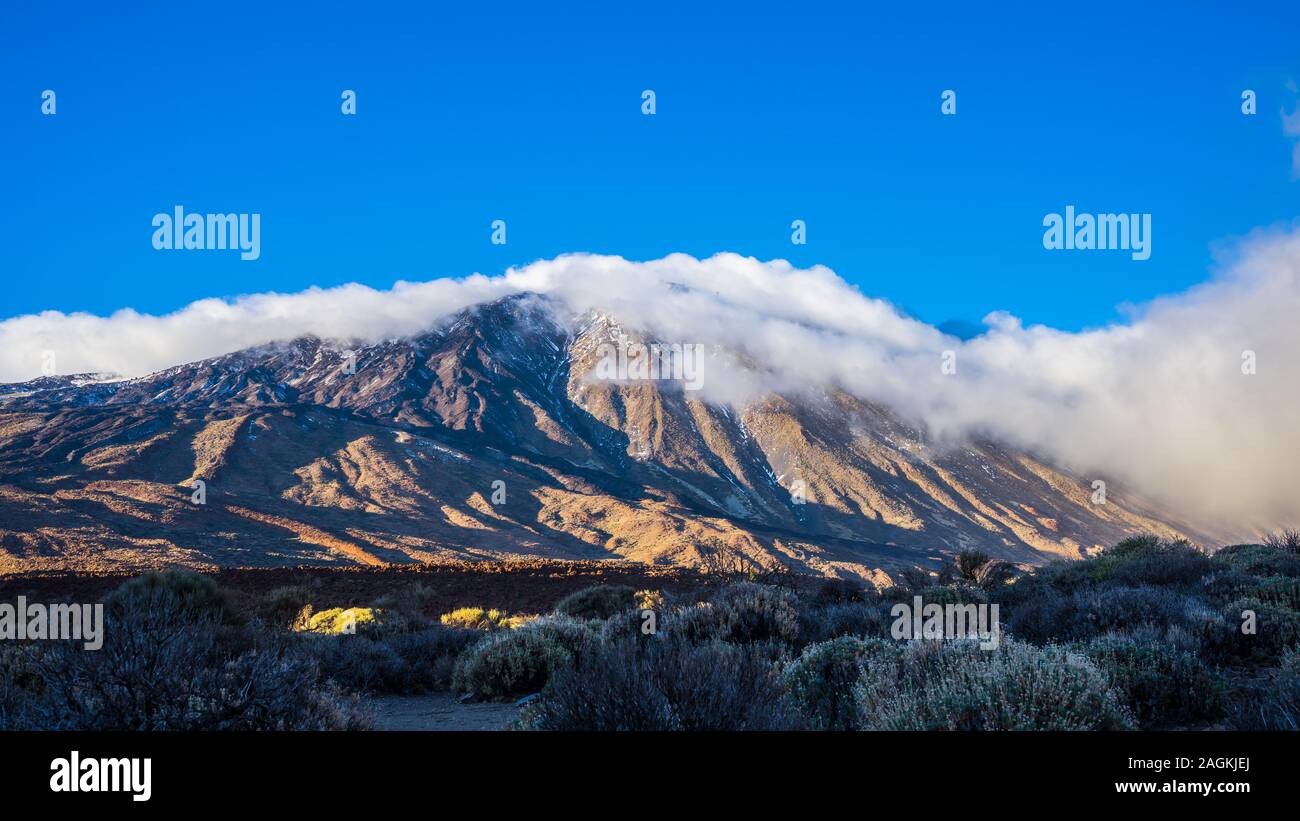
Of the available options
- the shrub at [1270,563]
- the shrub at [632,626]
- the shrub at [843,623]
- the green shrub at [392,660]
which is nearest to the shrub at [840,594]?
the shrub at [843,623]

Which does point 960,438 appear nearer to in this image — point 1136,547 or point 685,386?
point 685,386

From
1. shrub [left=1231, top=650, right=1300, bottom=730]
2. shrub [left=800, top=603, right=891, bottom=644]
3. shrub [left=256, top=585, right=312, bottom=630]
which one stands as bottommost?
shrub [left=256, top=585, right=312, bottom=630]

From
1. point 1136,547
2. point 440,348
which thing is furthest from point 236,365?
point 1136,547

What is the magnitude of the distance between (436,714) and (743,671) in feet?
17.6

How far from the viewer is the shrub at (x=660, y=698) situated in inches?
184

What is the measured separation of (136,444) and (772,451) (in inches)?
3935

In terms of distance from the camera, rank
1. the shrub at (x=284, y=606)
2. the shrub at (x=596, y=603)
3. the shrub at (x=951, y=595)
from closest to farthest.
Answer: the shrub at (x=951, y=595) < the shrub at (x=596, y=603) < the shrub at (x=284, y=606)

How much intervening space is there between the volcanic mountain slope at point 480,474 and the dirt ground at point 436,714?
25.9 meters

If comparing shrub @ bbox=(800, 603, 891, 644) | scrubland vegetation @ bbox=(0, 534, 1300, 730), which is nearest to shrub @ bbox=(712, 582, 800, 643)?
scrubland vegetation @ bbox=(0, 534, 1300, 730)

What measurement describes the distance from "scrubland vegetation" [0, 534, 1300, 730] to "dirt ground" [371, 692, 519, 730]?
0.36 metres

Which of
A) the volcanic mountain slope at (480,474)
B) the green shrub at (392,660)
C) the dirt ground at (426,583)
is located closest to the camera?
the green shrub at (392,660)

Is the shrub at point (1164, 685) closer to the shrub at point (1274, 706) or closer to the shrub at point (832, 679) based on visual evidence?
the shrub at point (1274, 706)

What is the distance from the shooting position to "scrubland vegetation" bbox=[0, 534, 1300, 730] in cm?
477

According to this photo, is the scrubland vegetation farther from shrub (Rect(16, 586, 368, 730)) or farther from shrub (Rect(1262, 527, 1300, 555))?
shrub (Rect(1262, 527, 1300, 555))
